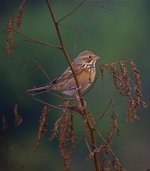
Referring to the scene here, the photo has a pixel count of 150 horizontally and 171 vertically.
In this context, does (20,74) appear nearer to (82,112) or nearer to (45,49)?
(45,49)

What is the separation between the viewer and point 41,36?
187 centimetres

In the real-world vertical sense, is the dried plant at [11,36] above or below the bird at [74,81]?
above

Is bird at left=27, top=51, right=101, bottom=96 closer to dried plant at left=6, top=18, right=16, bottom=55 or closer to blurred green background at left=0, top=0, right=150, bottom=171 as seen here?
dried plant at left=6, top=18, right=16, bottom=55

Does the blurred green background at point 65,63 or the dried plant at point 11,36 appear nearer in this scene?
the dried plant at point 11,36

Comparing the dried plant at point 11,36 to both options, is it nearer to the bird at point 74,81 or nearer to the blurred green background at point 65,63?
the bird at point 74,81

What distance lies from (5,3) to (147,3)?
1.88 ft

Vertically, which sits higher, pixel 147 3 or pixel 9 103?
pixel 147 3

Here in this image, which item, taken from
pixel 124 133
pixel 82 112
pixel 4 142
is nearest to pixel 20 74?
pixel 4 142

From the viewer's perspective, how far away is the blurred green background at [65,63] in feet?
6.07

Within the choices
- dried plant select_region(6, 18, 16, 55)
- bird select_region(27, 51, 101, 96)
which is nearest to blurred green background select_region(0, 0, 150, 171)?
bird select_region(27, 51, 101, 96)

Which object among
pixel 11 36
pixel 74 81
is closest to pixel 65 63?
pixel 74 81

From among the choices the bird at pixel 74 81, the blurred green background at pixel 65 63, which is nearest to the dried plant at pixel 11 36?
the bird at pixel 74 81

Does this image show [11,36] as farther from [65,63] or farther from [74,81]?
[65,63]

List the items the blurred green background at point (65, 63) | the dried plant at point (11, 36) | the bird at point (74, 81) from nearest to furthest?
the dried plant at point (11, 36)
the bird at point (74, 81)
the blurred green background at point (65, 63)
